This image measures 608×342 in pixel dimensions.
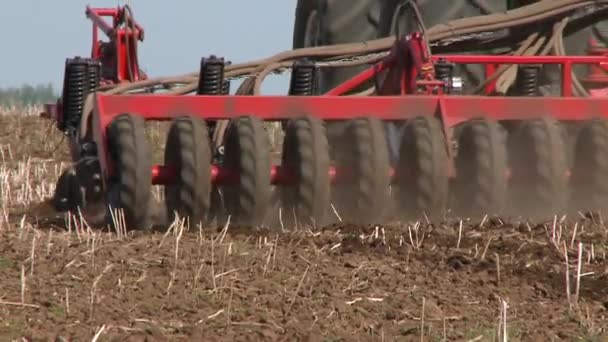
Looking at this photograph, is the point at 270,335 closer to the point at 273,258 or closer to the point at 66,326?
the point at 66,326

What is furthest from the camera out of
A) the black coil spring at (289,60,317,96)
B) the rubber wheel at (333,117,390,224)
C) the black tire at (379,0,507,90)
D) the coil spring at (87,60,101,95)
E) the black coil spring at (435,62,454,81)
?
the black tire at (379,0,507,90)

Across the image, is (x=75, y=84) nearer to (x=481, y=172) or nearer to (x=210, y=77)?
(x=210, y=77)

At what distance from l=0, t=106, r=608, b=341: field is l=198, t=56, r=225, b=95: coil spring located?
1088mm

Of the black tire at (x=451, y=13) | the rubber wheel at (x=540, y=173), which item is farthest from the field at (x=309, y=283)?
the black tire at (x=451, y=13)

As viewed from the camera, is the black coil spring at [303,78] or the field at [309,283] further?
the black coil spring at [303,78]

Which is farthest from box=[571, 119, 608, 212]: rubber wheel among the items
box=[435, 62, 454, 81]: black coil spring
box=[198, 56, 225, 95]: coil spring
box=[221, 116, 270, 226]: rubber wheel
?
box=[198, 56, 225, 95]: coil spring

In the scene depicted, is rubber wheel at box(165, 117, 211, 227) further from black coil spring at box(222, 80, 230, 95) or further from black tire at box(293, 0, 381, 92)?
black tire at box(293, 0, 381, 92)

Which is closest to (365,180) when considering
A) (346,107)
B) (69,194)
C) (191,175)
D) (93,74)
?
(346,107)

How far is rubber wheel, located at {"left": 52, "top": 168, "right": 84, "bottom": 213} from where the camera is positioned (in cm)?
584

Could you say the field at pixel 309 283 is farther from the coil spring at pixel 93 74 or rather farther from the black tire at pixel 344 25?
the black tire at pixel 344 25

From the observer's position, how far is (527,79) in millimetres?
6766

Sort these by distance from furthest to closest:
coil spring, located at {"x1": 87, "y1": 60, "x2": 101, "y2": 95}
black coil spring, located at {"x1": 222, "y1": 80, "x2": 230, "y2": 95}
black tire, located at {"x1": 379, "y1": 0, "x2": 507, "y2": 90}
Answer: black tire, located at {"x1": 379, "y1": 0, "x2": 507, "y2": 90}, black coil spring, located at {"x1": 222, "y1": 80, "x2": 230, "y2": 95}, coil spring, located at {"x1": 87, "y1": 60, "x2": 101, "y2": 95}

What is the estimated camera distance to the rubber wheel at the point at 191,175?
559cm

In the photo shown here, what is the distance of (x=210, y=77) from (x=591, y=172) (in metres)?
1.54
